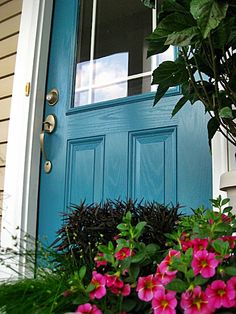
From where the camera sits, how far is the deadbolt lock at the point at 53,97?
6.92 feet

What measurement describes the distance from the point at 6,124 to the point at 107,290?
162 cm

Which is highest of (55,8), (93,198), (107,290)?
(55,8)

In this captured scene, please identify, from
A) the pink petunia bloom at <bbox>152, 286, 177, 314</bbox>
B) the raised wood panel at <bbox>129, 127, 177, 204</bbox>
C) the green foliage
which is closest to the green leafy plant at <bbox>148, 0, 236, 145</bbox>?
the green foliage

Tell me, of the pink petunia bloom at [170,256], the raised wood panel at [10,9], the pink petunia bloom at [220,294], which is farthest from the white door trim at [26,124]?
the pink petunia bloom at [220,294]

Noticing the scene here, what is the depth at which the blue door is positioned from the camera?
1.70 meters

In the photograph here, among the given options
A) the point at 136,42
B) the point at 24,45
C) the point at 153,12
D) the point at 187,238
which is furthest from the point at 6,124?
the point at 187,238

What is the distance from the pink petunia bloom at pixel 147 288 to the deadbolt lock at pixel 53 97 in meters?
1.49

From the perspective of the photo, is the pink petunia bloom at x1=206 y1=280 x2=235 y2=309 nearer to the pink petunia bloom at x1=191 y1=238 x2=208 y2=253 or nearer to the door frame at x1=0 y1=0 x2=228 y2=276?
the pink petunia bloom at x1=191 y1=238 x2=208 y2=253

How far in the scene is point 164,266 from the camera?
0.76m

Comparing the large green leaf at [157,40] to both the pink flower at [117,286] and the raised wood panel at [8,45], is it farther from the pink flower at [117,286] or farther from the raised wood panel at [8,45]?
the raised wood panel at [8,45]

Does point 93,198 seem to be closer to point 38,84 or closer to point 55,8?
point 38,84

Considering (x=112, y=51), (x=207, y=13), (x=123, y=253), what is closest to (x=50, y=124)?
(x=112, y=51)

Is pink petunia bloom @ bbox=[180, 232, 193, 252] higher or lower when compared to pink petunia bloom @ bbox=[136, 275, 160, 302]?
higher

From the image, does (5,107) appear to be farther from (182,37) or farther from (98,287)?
(98,287)
